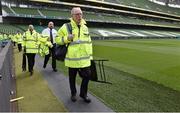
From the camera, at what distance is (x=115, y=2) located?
76812mm

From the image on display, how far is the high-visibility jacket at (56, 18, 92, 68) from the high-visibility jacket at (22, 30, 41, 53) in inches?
221

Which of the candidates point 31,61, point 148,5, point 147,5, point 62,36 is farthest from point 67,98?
point 148,5

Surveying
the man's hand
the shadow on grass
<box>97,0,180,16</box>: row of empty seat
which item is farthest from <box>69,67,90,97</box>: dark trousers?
<box>97,0,180,16</box>: row of empty seat

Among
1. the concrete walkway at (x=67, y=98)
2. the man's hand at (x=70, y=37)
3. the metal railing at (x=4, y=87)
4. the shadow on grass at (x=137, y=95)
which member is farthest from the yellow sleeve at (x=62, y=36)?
the shadow on grass at (x=137, y=95)

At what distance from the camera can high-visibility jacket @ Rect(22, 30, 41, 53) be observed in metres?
12.4

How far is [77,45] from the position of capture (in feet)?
22.6

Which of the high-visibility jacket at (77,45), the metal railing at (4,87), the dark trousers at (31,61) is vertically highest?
the high-visibility jacket at (77,45)

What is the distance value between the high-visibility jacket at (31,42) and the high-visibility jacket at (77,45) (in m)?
5.60

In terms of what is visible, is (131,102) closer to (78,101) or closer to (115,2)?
(78,101)

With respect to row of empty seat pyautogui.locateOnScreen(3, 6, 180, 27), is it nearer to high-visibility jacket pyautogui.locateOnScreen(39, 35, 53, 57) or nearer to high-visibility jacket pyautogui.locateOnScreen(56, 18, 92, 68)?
high-visibility jacket pyautogui.locateOnScreen(39, 35, 53, 57)

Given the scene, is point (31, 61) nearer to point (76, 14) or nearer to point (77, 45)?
point (77, 45)

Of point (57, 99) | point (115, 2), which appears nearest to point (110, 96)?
point (57, 99)

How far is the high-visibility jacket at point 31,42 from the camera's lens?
12367 mm

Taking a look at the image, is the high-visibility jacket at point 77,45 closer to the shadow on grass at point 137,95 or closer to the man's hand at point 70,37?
the man's hand at point 70,37
